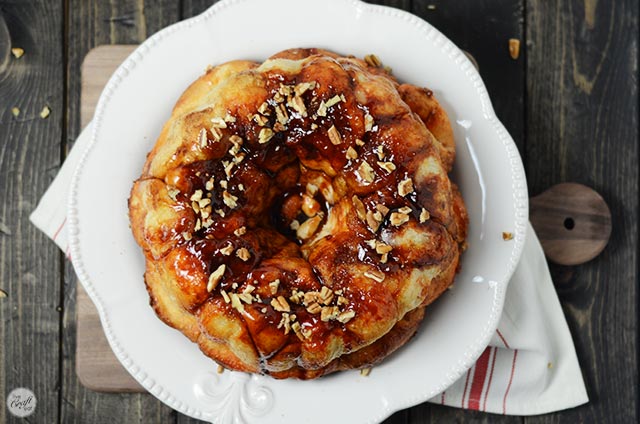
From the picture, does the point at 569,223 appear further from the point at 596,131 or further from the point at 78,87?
the point at 78,87

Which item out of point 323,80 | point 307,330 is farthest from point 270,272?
point 323,80

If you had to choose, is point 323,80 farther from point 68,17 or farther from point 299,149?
point 68,17

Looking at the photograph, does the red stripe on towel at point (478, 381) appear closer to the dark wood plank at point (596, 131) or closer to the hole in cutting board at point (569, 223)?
the dark wood plank at point (596, 131)

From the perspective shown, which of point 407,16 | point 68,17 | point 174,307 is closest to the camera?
point 174,307

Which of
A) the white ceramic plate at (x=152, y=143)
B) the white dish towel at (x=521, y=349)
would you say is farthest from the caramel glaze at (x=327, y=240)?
the white dish towel at (x=521, y=349)

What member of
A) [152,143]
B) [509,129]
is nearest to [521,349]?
[509,129]
